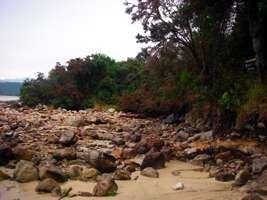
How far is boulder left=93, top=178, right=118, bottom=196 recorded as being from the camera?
7496mm

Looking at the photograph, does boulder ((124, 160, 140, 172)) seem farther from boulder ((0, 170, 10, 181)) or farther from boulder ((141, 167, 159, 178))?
boulder ((0, 170, 10, 181))

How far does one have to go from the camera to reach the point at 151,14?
18.7 m

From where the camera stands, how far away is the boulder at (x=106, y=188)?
A: 7.50m

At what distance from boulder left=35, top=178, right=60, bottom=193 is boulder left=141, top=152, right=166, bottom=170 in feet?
8.02

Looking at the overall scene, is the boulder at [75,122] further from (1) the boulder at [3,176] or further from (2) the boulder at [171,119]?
(1) the boulder at [3,176]

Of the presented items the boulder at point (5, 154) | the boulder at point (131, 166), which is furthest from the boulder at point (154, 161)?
the boulder at point (5, 154)

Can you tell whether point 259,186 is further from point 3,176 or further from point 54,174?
point 3,176

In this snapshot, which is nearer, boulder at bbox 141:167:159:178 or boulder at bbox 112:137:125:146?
boulder at bbox 141:167:159:178

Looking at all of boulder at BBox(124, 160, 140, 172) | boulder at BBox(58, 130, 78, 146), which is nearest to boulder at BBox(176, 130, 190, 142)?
boulder at BBox(58, 130, 78, 146)

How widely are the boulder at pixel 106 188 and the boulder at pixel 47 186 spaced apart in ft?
2.75

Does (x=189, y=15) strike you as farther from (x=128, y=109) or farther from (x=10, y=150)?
(x=128, y=109)

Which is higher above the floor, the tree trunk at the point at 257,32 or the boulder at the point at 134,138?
the tree trunk at the point at 257,32

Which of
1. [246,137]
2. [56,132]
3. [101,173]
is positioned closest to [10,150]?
[101,173]

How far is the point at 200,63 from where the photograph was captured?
18.0 m
